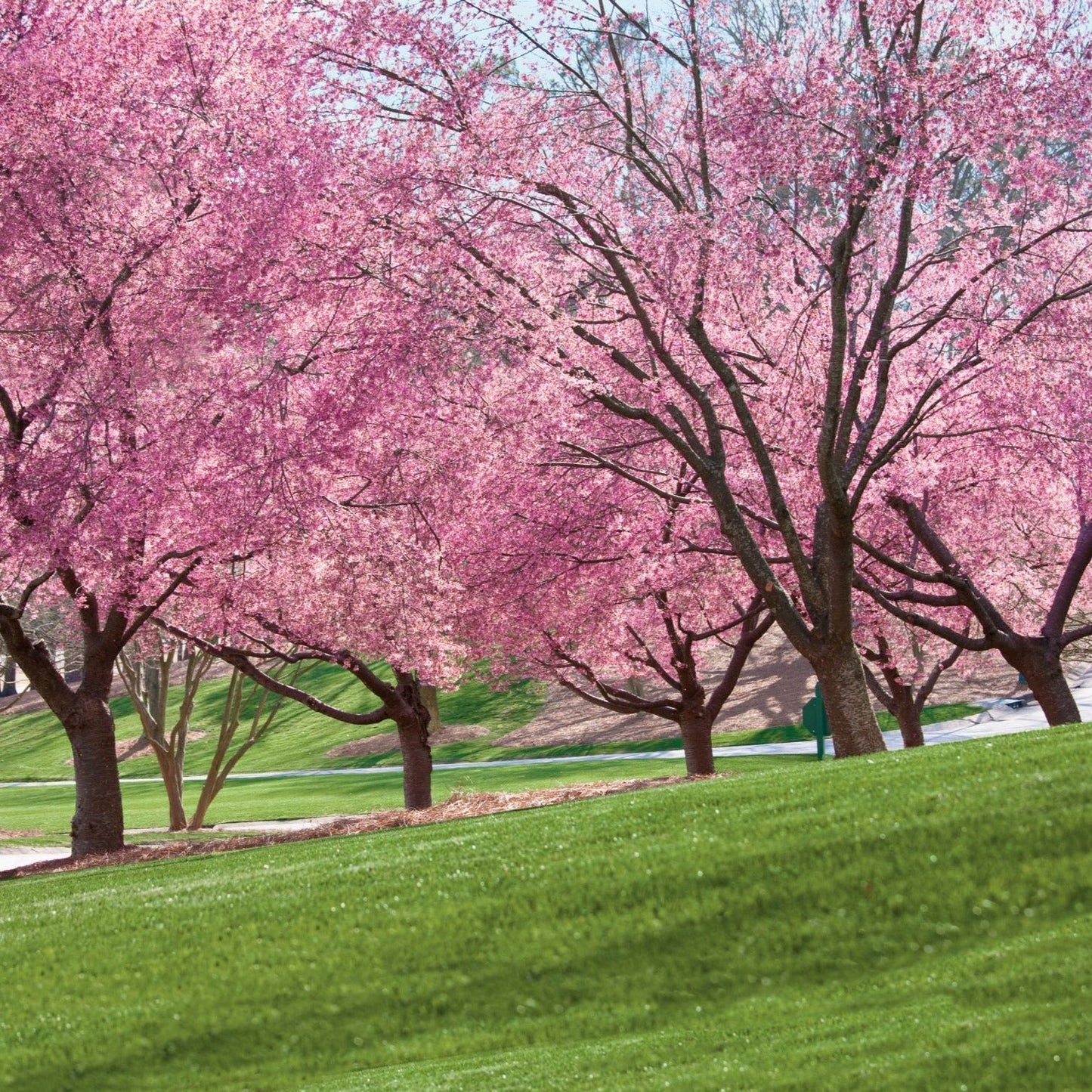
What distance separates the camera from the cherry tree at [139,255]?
13367 mm

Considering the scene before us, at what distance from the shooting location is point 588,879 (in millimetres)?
8398

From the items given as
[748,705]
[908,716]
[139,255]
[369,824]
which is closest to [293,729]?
[748,705]

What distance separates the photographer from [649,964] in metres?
7.44

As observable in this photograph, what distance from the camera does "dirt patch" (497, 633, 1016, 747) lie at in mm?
38656

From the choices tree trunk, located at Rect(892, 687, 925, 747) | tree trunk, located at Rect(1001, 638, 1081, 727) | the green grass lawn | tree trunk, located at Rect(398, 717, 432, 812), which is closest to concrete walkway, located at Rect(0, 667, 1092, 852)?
the green grass lawn

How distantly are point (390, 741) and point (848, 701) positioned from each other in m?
34.3

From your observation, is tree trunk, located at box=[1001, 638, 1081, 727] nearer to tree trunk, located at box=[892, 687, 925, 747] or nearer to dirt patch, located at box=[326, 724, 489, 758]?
tree trunk, located at box=[892, 687, 925, 747]

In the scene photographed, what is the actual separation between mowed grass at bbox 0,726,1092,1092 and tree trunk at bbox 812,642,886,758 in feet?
12.1

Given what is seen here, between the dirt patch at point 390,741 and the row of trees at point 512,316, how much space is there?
1046 inches

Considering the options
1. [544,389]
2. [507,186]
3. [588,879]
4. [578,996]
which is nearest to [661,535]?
[544,389]

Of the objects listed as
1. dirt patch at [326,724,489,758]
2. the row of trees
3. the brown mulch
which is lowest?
dirt patch at [326,724,489,758]

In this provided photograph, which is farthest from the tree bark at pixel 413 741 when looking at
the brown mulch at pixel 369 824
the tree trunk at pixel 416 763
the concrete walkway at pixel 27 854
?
the concrete walkway at pixel 27 854

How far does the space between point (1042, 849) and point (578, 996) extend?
283 centimetres

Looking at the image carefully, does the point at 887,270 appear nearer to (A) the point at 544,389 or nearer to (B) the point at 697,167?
(B) the point at 697,167
